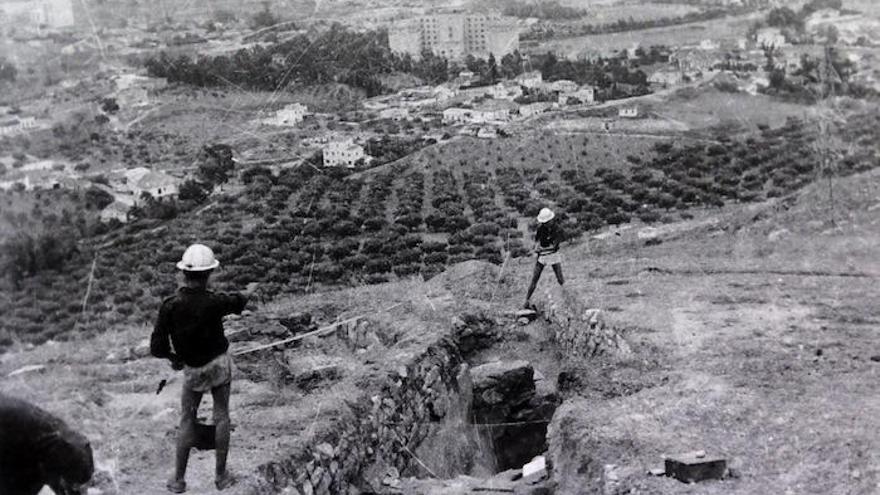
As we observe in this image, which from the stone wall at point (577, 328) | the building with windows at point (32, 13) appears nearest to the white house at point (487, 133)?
the stone wall at point (577, 328)

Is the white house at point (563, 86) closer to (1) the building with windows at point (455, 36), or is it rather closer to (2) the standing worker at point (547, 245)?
(1) the building with windows at point (455, 36)

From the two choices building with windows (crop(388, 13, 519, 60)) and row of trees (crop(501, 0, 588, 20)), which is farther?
row of trees (crop(501, 0, 588, 20))

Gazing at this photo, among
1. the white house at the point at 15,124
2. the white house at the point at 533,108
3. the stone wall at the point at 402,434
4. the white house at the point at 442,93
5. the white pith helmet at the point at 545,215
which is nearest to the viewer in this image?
the stone wall at the point at 402,434

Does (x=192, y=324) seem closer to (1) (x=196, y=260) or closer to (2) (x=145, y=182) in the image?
(1) (x=196, y=260)

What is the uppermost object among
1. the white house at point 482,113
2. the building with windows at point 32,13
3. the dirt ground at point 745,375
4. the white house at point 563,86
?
the building with windows at point 32,13

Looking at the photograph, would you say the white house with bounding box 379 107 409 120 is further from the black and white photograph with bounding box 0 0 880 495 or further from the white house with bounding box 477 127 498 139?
the white house with bounding box 477 127 498 139

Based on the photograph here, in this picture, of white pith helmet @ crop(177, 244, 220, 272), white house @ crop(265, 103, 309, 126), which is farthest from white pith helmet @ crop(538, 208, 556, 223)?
white house @ crop(265, 103, 309, 126)
